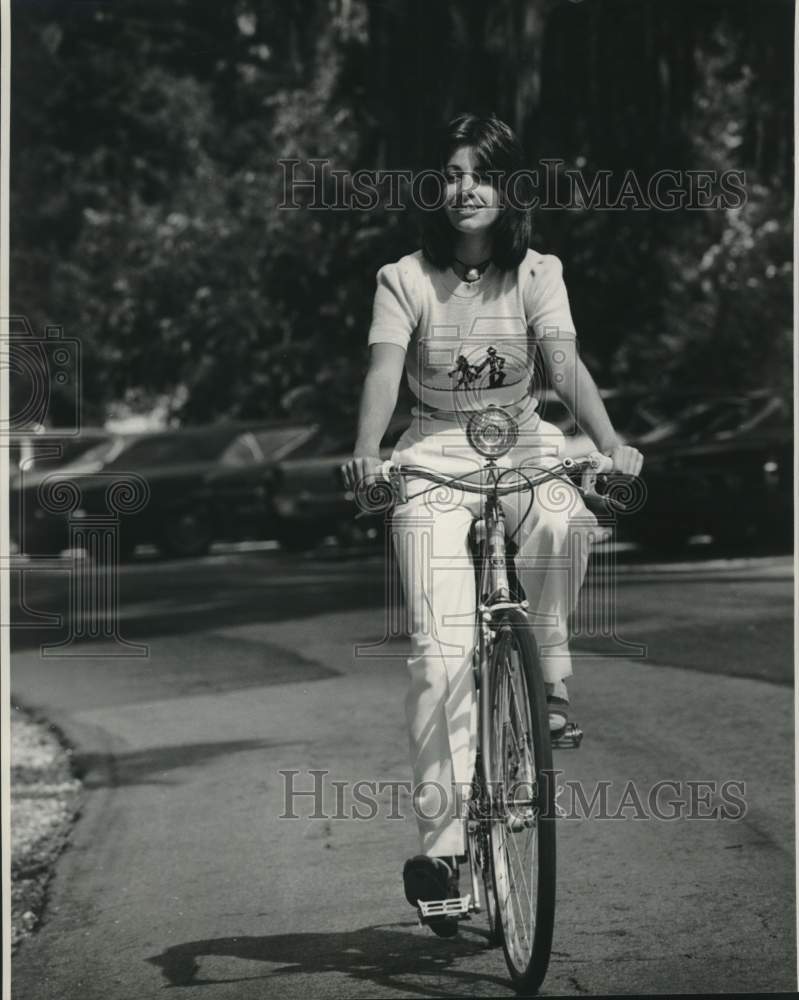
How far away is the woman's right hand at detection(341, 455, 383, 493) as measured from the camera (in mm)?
4363

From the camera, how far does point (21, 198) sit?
1302 cm

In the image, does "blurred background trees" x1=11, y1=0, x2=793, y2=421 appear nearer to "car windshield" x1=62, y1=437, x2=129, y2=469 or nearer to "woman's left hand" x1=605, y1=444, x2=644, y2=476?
"car windshield" x1=62, y1=437, x2=129, y2=469

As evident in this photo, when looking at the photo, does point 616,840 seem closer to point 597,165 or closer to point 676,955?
point 676,955

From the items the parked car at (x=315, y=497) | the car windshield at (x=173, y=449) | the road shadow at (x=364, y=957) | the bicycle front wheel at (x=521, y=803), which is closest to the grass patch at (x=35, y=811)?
the road shadow at (x=364, y=957)

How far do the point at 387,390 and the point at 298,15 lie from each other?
18.8 ft

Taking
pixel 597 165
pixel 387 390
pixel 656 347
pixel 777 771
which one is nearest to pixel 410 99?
pixel 597 165

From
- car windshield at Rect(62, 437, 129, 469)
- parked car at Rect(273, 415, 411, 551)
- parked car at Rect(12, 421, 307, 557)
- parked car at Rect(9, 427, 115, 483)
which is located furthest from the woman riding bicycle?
parked car at Rect(12, 421, 307, 557)

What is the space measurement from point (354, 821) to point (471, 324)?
2594mm

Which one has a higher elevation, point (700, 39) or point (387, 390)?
point (700, 39)

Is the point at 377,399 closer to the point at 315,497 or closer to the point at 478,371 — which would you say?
the point at 478,371

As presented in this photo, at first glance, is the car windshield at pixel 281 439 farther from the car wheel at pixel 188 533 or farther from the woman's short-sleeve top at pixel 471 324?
the woman's short-sleeve top at pixel 471 324

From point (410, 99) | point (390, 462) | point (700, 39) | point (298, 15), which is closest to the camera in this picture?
point (390, 462)

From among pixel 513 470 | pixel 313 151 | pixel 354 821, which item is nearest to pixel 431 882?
pixel 513 470

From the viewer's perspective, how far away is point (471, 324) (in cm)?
462
